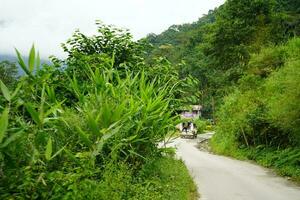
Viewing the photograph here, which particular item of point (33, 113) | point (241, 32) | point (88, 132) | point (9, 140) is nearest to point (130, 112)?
point (88, 132)

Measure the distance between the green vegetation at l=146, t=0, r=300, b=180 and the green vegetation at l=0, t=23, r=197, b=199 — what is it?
10.3 feet

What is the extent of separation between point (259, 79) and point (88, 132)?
18.8m

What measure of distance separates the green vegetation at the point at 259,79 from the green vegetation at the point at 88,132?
3.14 m

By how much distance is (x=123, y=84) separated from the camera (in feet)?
26.5

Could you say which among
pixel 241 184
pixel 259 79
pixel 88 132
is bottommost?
pixel 241 184

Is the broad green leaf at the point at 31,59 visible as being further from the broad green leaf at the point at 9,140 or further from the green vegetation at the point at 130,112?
the broad green leaf at the point at 9,140

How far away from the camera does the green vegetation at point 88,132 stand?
14.6 ft

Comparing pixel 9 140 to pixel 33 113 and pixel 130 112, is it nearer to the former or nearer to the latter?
pixel 33 113

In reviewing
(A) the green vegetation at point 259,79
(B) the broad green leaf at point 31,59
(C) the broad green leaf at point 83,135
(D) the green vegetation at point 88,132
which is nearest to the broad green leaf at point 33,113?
(D) the green vegetation at point 88,132

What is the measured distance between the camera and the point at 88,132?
641cm

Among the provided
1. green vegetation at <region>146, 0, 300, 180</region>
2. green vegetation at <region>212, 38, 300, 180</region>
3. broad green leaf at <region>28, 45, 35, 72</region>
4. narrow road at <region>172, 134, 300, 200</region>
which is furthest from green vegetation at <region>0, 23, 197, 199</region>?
green vegetation at <region>212, 38, 300, 180</region>

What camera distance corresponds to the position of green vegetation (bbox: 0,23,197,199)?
4438 millimetres

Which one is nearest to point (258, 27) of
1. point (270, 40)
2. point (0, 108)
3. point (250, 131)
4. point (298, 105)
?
point (270, 40)

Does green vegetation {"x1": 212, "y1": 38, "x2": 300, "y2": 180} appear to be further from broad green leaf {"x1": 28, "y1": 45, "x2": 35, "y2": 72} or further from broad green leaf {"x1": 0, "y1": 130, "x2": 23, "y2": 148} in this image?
broad green leaf {"x1": 0, "y1": 130, "x2": 23, "y2": 148}
